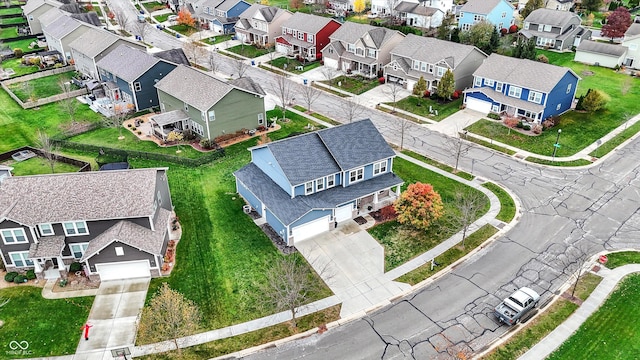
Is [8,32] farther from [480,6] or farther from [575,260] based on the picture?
[575,260]

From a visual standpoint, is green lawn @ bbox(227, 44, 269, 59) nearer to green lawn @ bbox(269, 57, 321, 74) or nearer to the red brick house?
the red brick house

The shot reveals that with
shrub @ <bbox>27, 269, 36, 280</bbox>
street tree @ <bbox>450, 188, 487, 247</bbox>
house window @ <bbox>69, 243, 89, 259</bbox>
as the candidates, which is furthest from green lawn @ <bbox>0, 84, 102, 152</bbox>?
street tree @ <bbox>450, 188, 487, 247</bbox>

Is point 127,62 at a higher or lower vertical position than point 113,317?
higher

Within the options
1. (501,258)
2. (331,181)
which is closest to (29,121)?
(331,181)

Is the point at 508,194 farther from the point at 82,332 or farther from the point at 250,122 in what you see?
the point at 82,332

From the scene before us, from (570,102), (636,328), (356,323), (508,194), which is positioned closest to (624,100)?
(570,102)

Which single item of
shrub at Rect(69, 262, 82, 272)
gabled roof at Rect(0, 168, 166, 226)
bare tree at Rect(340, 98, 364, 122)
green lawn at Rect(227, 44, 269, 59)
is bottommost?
shrub at Rect(69, 262, 82, 272)
